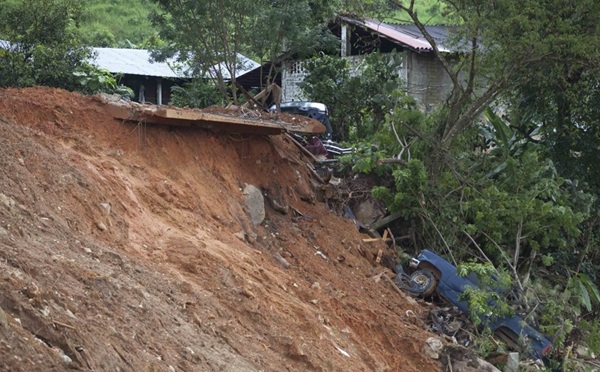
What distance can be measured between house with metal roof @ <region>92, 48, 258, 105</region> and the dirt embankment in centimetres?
1491

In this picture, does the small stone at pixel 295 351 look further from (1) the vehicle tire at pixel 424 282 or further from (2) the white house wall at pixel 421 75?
(2) the white house wall at pixel 421 75

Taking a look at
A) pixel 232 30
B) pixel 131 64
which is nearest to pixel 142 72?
pixel 131 64

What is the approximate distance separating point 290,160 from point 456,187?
2.80 metres

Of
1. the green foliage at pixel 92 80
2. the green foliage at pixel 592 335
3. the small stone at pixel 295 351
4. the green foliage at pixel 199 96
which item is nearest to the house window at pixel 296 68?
the green foliage at pixel 199 96

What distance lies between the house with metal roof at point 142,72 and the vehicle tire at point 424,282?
15.1 m

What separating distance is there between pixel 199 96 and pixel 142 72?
6.71m

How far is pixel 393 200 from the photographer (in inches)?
540

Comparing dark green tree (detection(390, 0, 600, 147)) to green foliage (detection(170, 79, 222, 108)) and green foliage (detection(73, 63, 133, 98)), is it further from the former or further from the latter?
green foliage (detection(170, 79, 222, 108))

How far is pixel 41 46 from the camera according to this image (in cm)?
1703

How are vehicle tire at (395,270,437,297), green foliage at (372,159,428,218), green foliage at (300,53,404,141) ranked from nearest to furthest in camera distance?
vehicle tire at (395,270,437,297), green foliage at (372,159,428,218), green foliage at (300,53,404,141)

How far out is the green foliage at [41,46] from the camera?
55.9 feet

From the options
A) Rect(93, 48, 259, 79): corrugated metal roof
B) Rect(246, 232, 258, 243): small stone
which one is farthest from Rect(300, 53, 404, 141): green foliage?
Rect(246, 232, 258, 243): small stone

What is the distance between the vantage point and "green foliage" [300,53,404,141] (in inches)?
761

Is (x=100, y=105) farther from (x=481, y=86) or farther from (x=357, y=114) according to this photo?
(x=357, y=114)
